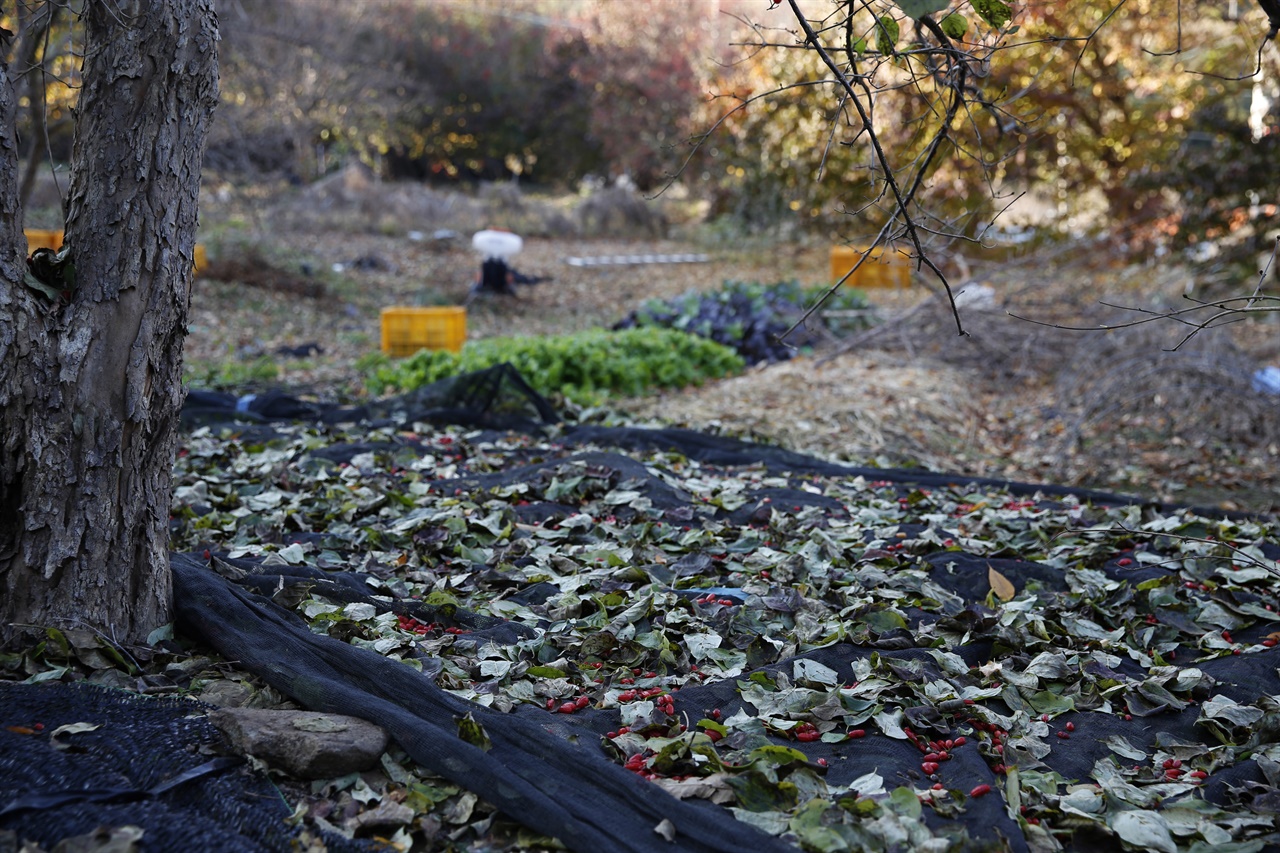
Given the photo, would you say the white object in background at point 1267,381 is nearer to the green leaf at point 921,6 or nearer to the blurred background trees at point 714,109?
the blurred background trees at point 714,109

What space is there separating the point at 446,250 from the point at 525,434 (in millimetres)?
7572

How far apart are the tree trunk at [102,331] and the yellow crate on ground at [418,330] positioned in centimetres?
531

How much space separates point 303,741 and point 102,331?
3.14 feet

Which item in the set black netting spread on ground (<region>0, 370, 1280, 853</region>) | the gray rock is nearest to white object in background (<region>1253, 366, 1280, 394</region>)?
black netting spread on ground (<region>0, 370, 1280, 853</region>)

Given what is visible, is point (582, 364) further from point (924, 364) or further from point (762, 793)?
point (762, 793)

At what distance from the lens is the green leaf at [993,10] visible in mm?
1941

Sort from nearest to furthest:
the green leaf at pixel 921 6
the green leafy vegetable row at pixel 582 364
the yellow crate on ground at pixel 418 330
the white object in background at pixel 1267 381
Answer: the green leaf at pixel 921 6 → the white object in background at pixel 1267 381 → the green leafy vegetable row at pixel 582 364 → the yellow crate on ground at pixel 418 330

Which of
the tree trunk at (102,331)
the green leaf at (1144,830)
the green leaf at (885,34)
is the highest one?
the green leaf at (885,34)

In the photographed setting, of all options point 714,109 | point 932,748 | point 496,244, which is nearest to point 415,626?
point 932,748

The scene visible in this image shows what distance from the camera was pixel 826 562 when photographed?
3.10m

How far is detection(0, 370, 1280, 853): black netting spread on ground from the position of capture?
178cm

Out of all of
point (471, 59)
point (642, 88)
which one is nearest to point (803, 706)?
point (642, 88)

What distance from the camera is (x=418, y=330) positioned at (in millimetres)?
7527

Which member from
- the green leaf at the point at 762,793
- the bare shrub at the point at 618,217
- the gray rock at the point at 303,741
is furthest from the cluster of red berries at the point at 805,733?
the bare shrub at the point at 618,217
